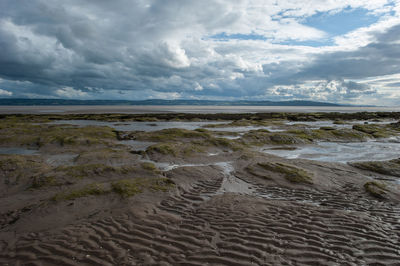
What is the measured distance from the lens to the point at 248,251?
255 inches

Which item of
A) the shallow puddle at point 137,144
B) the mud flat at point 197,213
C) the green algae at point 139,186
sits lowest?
the mud flat at point 197,213

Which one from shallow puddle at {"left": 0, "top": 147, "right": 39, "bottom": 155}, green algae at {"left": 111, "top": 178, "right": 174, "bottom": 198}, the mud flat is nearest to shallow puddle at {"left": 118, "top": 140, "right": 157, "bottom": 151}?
the mud flat

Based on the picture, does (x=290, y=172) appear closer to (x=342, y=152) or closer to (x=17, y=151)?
(x=342, y=152)

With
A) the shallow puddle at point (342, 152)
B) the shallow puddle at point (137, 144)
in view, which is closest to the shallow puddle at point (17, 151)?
the shallow puddle at point (137, 144)

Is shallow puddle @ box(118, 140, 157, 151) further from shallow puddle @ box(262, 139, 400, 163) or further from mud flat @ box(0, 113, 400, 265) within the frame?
shallow puddle @ box(262, 139, 400, 163)

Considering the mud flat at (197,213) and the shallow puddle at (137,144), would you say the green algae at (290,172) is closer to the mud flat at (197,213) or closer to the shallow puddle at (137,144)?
the mud flat at (197,213)

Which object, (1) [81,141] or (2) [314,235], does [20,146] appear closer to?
(1) [81,141]

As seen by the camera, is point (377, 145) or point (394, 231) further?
point (377, 145)

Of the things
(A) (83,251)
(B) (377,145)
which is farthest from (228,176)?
(B) (377,145)

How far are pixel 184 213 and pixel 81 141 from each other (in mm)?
17646

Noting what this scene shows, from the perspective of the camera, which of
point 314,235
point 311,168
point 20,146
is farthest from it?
point 20,146

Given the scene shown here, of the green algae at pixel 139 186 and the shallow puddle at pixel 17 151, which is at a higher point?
the shallow puddle at pixel 17 151

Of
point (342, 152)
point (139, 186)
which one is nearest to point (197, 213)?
point (139, 186)

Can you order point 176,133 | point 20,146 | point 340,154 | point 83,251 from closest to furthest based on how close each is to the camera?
point 83,251, point 340,154, point 20,146, point 176,133
